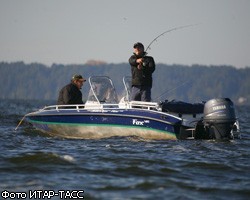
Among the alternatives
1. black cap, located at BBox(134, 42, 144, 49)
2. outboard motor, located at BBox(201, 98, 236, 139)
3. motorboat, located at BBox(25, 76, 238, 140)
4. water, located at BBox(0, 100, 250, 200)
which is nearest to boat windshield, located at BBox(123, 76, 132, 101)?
motorboat, located at BBox(25, 76, 238, 140)

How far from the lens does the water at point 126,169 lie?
931 cm

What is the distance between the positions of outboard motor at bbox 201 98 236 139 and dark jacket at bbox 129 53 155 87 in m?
1.90

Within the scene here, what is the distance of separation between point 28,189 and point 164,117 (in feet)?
21.1

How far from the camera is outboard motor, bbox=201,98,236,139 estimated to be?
15.1m

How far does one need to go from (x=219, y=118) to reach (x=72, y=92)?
14.4 ft

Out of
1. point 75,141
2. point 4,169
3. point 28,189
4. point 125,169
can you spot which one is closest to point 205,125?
point 75,141

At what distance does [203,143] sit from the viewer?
15.3 meters

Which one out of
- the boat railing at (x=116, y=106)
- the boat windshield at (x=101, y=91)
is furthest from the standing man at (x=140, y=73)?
the boat windshield at (x=101, y=91)

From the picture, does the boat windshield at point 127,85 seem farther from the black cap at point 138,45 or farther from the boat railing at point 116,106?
the black cap at point 138,45

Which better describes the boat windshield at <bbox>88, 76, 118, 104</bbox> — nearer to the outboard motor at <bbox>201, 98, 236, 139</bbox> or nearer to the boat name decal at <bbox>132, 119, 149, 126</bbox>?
the boat name decal at <bbox>132, 119, 149, 126</bbox>

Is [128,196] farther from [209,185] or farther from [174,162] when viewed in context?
[174,162]

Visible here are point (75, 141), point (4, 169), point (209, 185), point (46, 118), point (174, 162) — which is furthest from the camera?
point (46, 118)

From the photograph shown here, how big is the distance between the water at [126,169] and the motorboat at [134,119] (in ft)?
0.92

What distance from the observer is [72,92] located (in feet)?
57.2
